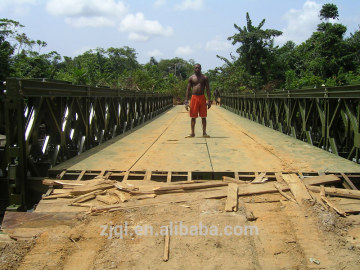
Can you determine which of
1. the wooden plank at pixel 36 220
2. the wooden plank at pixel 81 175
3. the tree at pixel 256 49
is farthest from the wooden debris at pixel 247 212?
the tree at pixel 256 49

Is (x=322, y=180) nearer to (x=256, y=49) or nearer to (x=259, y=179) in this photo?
(x=259, y=179)

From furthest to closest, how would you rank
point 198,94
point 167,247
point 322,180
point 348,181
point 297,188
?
point 198,94, point 348,181, point 322,180, point 297,188, point 167,247

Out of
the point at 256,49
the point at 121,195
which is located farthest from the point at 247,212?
the point at 256,49

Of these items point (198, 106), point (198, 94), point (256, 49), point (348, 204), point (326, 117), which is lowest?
point (348, 204)

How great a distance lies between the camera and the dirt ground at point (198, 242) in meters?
2.69

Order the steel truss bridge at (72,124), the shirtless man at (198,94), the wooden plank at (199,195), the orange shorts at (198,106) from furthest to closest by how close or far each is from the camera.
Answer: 1. the orange shorts at (198,106)
2. the shirtless man at (198,94)
3. the steel truss bridge at (72,124)
4. the wooden plank at (199,195)

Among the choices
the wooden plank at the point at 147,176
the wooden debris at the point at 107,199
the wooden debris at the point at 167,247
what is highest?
the wooden plank at the point at 147,176

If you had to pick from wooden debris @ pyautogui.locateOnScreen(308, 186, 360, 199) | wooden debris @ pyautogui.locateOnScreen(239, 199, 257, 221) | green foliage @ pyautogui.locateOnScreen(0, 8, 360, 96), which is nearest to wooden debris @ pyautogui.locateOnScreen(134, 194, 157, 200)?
wooden debris @ pyautogui.locateOnScreen(239, 199, 257, 221)

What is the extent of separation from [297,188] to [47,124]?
143 inches

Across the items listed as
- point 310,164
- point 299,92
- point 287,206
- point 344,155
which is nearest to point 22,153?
point 287,206

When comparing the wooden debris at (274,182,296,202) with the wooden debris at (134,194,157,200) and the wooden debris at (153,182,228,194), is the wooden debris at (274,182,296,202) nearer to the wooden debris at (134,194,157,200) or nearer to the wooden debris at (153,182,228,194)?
the wooden debris at (153,182,228,194)

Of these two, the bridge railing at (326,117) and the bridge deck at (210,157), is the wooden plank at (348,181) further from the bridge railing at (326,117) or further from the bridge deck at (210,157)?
the bridge railing at (326,117)

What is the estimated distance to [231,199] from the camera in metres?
3.53

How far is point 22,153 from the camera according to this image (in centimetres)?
414
